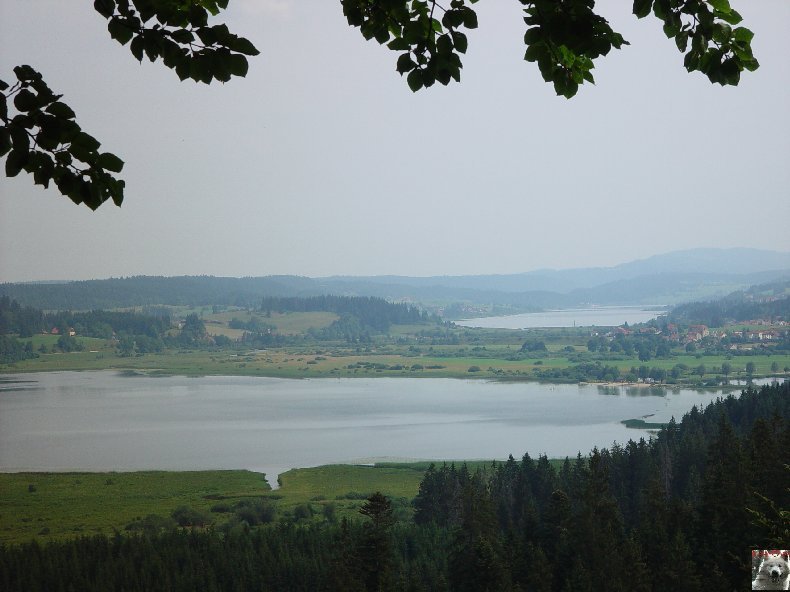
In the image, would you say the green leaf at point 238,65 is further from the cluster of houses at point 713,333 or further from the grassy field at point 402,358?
the cluster of houses at point 713,333

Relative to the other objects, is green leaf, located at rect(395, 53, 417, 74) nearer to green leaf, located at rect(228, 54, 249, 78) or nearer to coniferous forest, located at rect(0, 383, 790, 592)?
green leaf, located at rect(228, 54, 249, 78)

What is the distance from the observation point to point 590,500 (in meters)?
12.6

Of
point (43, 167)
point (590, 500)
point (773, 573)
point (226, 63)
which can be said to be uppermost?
point (226, 63)

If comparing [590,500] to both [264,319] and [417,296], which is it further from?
[417,296]

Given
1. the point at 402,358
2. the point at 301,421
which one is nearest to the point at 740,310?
the point at 402,358

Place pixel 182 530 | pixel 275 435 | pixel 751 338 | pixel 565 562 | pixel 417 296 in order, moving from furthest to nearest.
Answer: pixel 417 296 < pixel 751 338 < pixel 275 435 < pixel 182 530 < pixel 565 562

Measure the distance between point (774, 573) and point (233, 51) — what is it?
2.93m

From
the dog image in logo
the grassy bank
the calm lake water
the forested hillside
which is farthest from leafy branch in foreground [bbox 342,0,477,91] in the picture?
the forested hillside

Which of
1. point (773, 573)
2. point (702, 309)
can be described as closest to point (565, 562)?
point (773, 573)

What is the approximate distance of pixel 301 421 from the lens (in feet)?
112

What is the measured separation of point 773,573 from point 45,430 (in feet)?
111

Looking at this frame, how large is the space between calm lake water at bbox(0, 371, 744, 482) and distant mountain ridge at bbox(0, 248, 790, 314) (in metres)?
44.0

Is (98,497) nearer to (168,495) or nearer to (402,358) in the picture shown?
(168,495)

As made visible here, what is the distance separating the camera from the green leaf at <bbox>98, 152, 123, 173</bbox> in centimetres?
181
